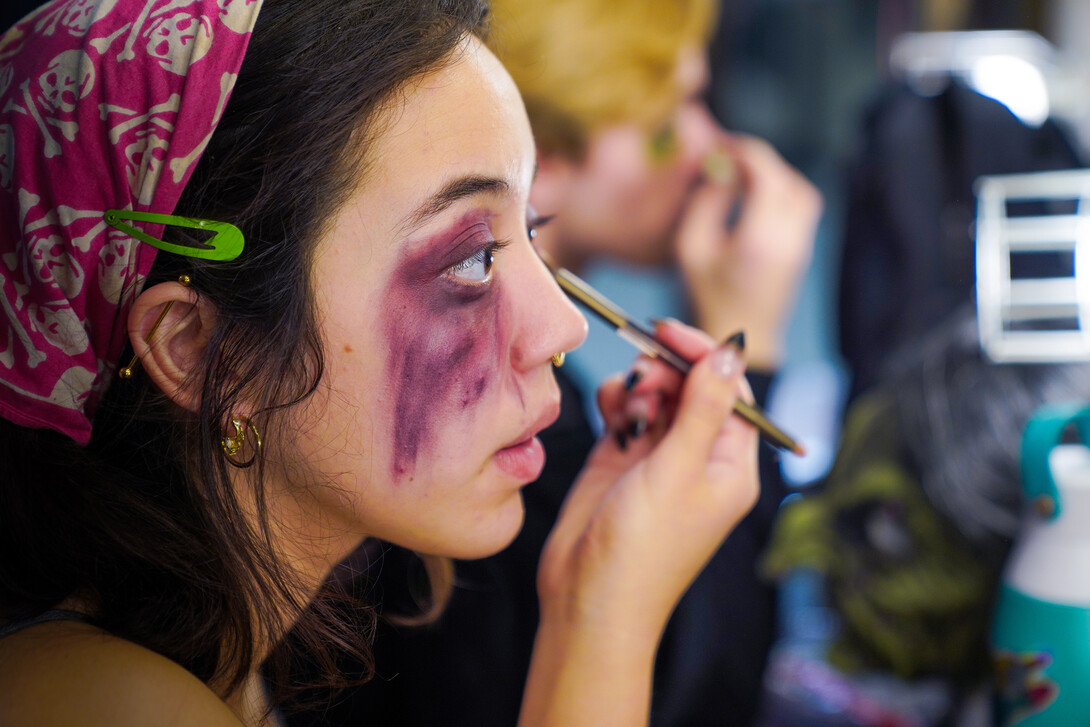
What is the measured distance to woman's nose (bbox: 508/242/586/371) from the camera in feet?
2.10

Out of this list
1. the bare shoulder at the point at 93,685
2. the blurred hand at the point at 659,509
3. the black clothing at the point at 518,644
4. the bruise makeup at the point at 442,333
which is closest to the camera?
the bare shoulder at the point at 93,685

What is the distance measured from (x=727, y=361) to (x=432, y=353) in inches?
12.4

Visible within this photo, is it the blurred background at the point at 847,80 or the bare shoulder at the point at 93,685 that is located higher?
the blurred background at the point at 847,80

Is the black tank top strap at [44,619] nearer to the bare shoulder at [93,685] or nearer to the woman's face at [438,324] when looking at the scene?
the bare shoulder at [93,685]

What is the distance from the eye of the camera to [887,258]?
979mm

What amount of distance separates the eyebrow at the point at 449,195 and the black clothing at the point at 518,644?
0.40 meters

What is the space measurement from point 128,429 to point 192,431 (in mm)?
59

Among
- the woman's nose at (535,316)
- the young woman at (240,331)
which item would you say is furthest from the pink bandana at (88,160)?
the woman's nose at (535,316)

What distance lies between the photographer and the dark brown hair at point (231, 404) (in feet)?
1.80

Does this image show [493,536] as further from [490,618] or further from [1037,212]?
[1037,212]

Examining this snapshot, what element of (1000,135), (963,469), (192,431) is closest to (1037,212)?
(1000,135)

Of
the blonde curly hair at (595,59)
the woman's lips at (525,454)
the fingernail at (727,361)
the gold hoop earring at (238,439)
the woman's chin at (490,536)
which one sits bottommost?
the woman's chin at (490,536)

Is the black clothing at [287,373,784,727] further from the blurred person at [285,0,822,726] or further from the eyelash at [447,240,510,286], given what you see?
the eyelash at [447,240,510,286]

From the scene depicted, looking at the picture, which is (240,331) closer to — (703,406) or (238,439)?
(238,439)
